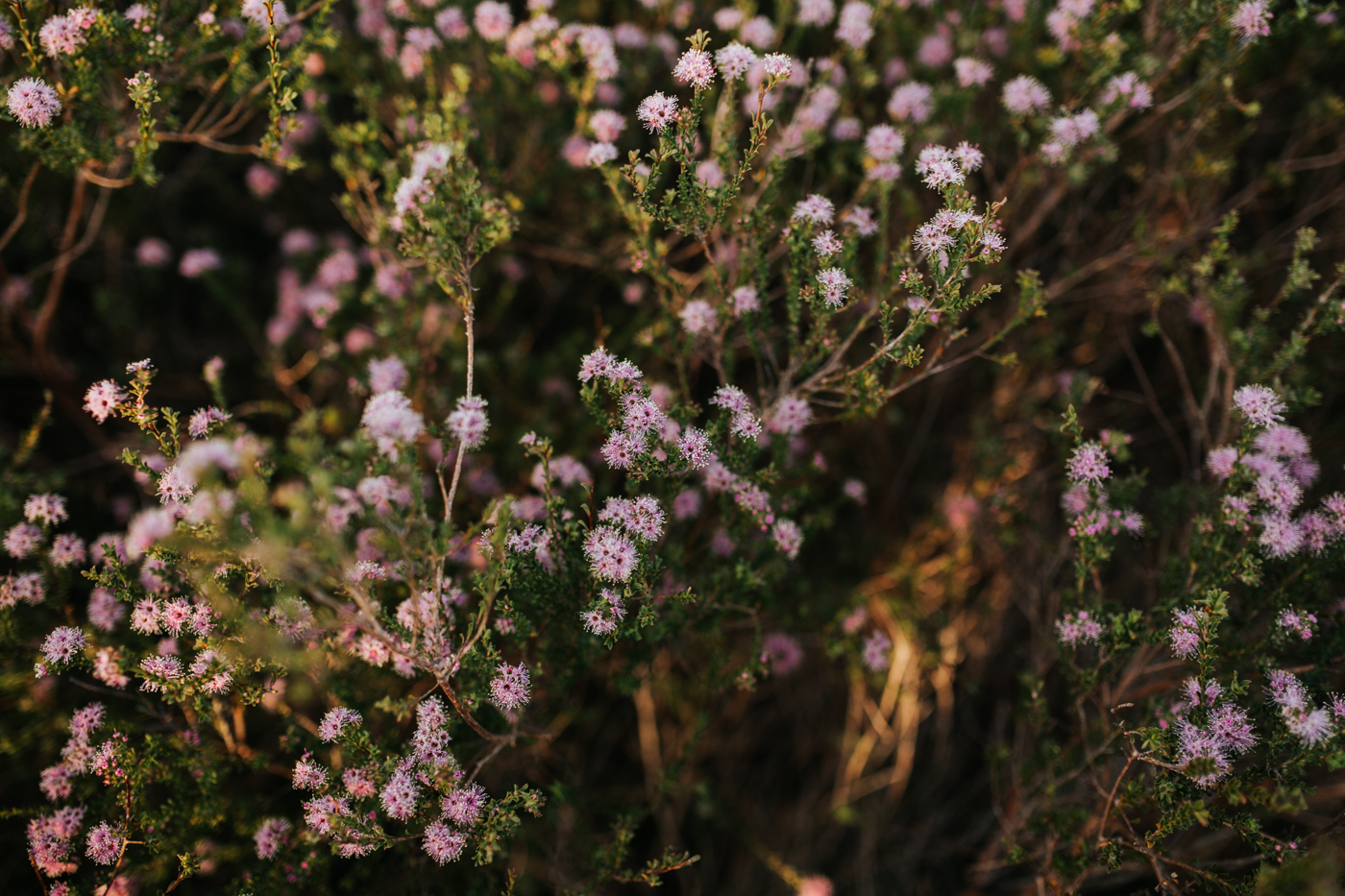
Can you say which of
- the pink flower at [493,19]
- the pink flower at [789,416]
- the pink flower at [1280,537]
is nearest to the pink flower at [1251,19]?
the pink flower at [1280,537]

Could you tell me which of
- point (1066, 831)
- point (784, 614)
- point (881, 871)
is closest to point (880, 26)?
point (784, 614)

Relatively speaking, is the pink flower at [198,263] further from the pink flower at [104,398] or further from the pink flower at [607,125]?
the pink flower at [607,125]

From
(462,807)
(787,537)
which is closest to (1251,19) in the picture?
(787,537)

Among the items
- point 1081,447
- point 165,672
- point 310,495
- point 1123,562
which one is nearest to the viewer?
point 310,495

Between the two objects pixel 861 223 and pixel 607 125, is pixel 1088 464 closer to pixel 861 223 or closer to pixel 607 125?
pixel 861 223

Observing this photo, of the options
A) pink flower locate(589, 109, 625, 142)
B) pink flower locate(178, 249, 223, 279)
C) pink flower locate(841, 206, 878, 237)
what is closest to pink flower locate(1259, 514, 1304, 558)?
pink flower locate(841, 206, 878, 237)

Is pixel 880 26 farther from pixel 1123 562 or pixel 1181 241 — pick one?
pixel 1123 562
